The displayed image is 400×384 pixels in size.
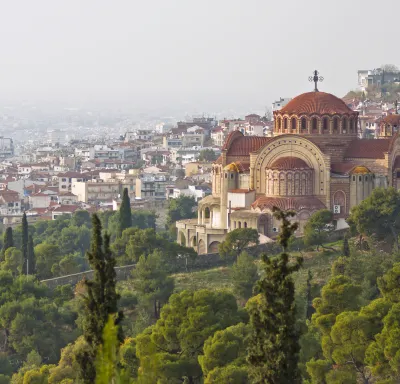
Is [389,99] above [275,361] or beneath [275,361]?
above

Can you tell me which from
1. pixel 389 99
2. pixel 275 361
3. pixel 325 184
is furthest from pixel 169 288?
pixel 389 99

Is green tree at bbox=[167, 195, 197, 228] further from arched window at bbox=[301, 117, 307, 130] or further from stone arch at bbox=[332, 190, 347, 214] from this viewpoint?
stone arch at bbox=[332, 190, 347, 214]

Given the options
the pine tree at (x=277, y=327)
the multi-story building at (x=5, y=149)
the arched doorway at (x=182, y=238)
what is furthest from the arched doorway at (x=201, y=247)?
the multi-story building at (x=5, y=149)

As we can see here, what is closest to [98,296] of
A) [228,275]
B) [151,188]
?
[228,275]

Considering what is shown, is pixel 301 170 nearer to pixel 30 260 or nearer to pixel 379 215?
pixel 379 215

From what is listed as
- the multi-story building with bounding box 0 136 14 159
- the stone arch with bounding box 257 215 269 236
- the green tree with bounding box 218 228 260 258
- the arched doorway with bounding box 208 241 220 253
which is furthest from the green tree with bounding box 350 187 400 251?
the multi-story building with bounding box 0 136 14 159

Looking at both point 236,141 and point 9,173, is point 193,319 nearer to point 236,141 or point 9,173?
point 236,141

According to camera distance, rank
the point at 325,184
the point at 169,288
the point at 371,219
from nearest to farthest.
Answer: the point at 169,288 → the point at 371,219 → the point at 325,184

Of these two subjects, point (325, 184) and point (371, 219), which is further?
point (325, 184)
